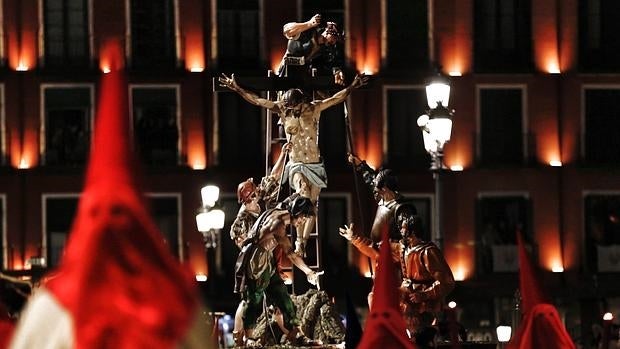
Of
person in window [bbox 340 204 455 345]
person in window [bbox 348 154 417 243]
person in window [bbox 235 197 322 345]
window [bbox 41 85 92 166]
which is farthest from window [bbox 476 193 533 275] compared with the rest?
person in window [bbox 340 204 455 345]

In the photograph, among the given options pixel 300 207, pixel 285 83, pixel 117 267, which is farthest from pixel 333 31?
pixel 117 267

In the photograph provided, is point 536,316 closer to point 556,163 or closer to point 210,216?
point 210,216

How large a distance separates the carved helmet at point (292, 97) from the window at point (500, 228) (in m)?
33.9

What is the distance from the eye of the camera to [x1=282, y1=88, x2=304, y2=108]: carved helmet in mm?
18953

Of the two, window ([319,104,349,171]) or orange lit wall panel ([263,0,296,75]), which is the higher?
orange lit wall panel ([263,0,296,75])

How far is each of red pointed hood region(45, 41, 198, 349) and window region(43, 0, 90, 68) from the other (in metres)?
46.1

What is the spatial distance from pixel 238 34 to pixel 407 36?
4.50 meters

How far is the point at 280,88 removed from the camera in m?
19.2

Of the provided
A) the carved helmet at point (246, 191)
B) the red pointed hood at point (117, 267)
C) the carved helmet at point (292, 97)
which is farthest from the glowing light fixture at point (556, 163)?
the red pointed hood at point (117, 267)

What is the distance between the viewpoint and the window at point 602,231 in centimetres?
5359

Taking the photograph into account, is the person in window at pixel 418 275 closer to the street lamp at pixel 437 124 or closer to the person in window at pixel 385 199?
the person in window at pixel 385 199

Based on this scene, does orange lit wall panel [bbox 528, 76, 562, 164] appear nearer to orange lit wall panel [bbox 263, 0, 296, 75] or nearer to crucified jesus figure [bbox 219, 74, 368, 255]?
orange lit wall panel [bbox 263, 0, 296, 75]

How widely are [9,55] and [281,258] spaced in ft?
114

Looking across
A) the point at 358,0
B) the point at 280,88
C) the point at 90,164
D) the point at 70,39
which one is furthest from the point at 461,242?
the point at 90,164
